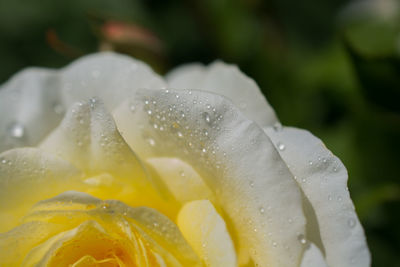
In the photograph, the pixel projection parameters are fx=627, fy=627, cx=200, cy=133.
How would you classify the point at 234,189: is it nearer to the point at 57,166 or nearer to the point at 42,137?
the point at 57,166

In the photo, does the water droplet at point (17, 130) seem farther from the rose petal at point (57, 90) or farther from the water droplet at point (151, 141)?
the water droplet at point (151, 141)

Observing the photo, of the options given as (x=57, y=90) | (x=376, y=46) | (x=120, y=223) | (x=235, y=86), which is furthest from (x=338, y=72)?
(x=120, y=223)

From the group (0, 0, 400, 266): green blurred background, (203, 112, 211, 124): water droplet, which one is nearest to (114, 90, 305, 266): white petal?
(203, 112, 211, 124): water droplet

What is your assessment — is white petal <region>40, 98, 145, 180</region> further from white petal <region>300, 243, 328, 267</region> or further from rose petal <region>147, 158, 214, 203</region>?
white petal <region>300, 243, 328, 267</region>

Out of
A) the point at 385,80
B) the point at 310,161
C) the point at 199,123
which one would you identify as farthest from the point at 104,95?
the point at 385,80

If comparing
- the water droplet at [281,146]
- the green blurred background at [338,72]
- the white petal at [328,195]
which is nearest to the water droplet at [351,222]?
the white petal at [328,195]

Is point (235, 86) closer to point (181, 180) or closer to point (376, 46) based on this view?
point (181, 180)
